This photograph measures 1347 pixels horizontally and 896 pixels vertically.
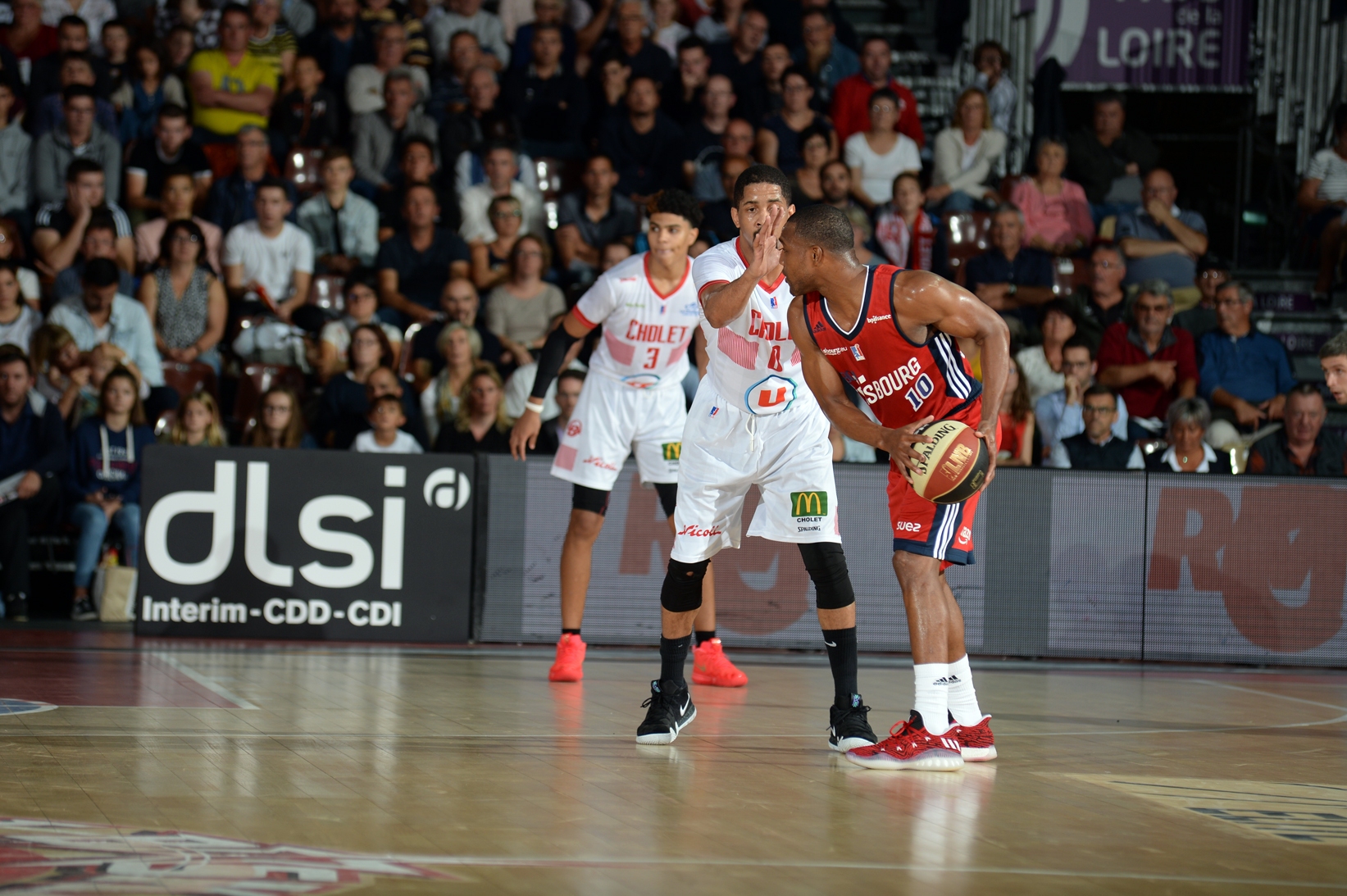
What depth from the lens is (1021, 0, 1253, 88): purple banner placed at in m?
14.9

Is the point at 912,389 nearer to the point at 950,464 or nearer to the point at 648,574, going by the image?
the point at 950,464

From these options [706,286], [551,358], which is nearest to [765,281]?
[706,286]

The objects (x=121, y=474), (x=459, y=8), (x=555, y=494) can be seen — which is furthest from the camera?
(x=459, y=8)

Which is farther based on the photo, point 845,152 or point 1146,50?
point 1146,50

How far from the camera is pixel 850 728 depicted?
5.66 m

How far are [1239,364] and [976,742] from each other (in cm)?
747

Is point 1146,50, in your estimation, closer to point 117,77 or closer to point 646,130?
point 646,130

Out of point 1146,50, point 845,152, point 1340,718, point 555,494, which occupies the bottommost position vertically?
point 1340,718

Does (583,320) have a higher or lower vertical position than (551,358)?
higher

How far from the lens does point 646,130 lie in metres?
13.7

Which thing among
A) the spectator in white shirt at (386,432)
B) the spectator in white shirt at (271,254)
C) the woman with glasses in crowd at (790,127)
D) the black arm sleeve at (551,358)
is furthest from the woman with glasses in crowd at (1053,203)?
the black arm sleeve at (551,358)

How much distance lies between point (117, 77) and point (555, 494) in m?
6.65

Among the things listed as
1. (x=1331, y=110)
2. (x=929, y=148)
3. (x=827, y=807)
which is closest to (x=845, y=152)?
(x=929, y=148)

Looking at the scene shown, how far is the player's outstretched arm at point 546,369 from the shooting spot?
7.47 m
